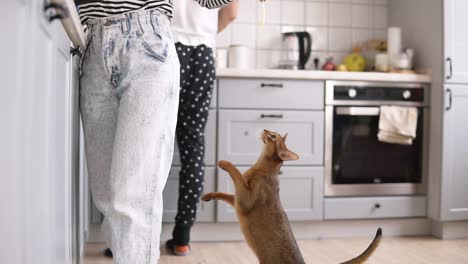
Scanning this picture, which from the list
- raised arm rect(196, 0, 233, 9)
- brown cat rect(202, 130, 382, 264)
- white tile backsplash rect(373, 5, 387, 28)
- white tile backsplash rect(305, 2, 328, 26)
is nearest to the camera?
raised arm rect(196, 0, 233, 9)

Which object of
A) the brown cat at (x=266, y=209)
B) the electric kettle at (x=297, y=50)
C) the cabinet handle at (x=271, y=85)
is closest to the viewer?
the brown cat at (x=266, y=209)

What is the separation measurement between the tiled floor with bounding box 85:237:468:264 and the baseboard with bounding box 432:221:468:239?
6cm

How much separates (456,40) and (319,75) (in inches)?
31.4

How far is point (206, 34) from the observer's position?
8.14 feet

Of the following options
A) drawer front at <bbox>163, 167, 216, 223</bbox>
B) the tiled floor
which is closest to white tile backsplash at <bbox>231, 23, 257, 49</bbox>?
drawer front at <bbox>163, 167, 216, 223</bbox>

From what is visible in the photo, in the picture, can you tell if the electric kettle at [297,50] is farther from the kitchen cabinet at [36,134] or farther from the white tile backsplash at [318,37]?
the kitchen cabinet at [36,134]

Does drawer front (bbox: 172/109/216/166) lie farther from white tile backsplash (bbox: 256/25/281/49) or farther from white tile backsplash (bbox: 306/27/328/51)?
white tile backsplash (bbox: 306/27/328/51)

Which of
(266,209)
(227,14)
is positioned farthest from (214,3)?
(227,14)

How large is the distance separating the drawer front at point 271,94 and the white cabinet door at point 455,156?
2.37 feet

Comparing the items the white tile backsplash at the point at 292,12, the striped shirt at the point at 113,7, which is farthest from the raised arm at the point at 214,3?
the white tile backsplash at the point at 292,12

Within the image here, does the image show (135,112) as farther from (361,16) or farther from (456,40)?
(361,16)

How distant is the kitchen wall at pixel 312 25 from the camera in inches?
136

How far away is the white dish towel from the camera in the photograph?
2.93 m

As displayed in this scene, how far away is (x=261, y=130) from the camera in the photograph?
2826 millimetres
